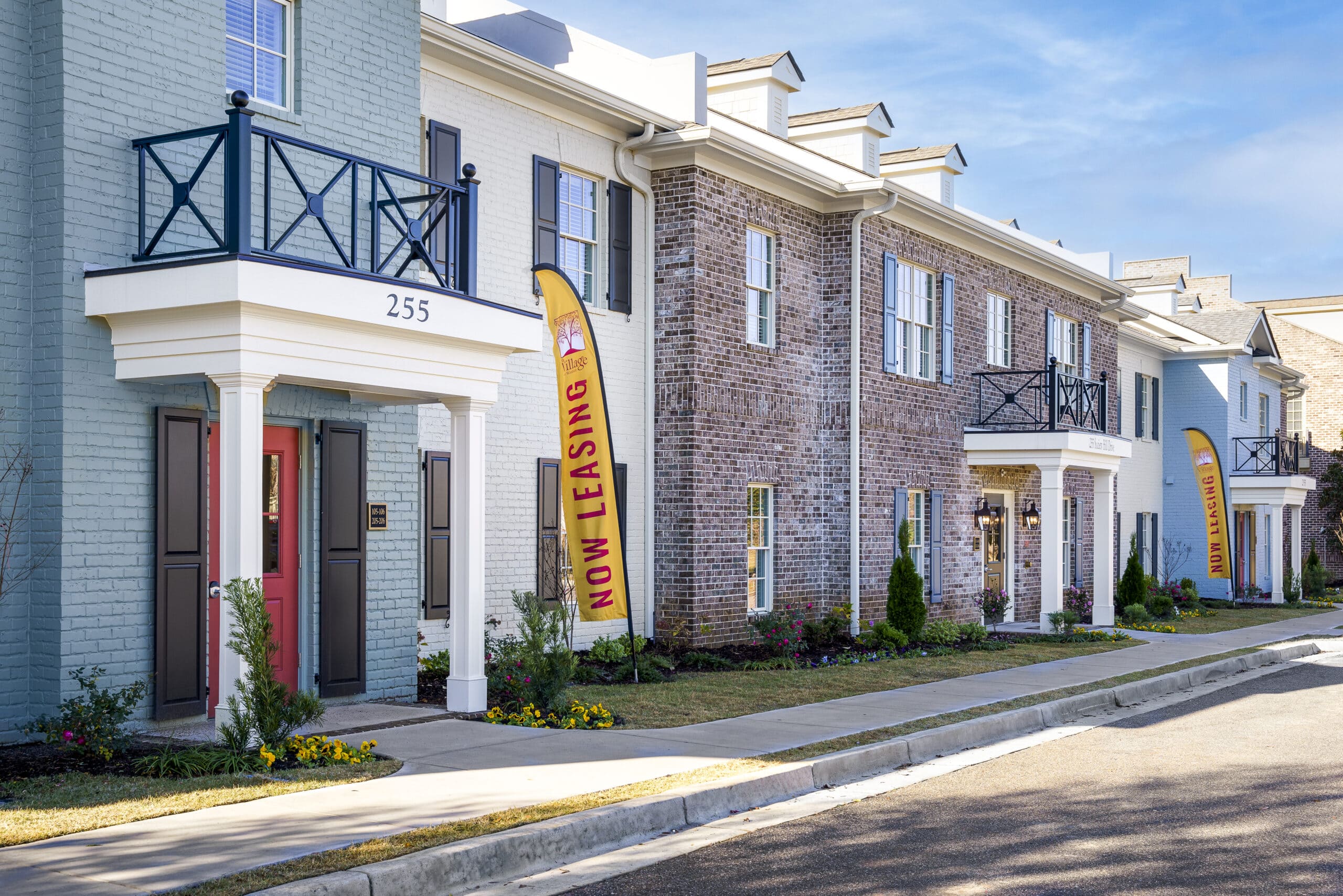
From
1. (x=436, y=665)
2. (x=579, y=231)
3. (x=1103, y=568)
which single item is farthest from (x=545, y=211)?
(x=1103, y=568)

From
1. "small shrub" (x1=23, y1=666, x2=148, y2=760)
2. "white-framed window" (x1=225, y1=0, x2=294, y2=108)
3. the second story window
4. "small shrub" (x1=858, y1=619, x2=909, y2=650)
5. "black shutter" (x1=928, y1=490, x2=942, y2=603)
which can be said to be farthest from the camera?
the second story window

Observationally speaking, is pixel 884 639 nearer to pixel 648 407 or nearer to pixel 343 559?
pixel 648 407

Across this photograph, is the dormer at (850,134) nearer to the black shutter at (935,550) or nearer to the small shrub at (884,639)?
the black shutter at (935,550)

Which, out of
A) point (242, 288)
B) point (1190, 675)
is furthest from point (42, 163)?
point (1190, 675)

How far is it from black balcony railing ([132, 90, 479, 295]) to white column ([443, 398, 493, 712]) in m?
1.15

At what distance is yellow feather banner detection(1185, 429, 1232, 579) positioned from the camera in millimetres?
26516

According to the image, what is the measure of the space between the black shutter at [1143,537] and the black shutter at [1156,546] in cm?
40

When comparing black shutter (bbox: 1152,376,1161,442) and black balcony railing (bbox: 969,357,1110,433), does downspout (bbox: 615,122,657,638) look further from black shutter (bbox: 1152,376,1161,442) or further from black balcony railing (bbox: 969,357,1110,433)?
black shutter (bbox: 1152,376,1161,442)

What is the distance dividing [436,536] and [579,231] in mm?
4278

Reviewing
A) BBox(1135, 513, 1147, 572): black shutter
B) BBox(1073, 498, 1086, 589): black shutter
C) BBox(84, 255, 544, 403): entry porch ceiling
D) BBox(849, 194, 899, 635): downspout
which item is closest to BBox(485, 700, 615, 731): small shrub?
BBox(84, 255, 544, 403): entry porch ceiling

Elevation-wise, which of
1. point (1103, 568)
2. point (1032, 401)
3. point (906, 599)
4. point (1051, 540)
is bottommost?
point (906, 599)

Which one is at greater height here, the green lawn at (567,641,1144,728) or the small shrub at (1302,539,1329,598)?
the green lawn at (567,641,1144,728)

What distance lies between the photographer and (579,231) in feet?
49.0

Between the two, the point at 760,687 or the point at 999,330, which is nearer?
the point at 760,687
